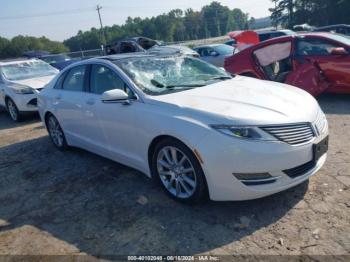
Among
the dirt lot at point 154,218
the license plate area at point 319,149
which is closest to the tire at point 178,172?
→ the dirt lot at point 154,218

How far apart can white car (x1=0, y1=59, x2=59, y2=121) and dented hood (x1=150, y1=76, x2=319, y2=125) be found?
651 cm

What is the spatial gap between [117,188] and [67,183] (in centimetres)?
84

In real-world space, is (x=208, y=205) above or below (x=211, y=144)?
below

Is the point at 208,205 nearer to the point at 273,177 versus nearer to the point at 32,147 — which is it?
the point at 273,177

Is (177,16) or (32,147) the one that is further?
(177,16)

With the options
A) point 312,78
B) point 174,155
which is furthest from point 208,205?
point 312,78

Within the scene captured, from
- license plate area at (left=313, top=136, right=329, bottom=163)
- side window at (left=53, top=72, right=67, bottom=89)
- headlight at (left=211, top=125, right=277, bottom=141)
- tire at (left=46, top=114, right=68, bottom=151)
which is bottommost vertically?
tire at (left=46, top=114, right=68, bottom=151)

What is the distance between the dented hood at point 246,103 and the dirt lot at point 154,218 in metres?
0.89

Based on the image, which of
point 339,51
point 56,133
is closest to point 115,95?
point 56,133

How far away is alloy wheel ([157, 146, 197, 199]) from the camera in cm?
366

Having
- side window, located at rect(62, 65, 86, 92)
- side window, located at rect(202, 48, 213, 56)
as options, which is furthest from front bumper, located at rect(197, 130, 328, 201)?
side window, located at rect(202, 48, 213, 56)

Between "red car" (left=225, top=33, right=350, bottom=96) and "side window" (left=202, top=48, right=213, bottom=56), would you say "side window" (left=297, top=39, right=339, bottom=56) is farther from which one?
"side window" (left=202, top=48, right=213, bottom=56)

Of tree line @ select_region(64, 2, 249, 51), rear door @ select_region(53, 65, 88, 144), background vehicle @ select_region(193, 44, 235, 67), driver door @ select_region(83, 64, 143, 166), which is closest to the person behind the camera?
driver door @ select_region(83, 64, 143, 166)

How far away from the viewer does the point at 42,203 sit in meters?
4.34
